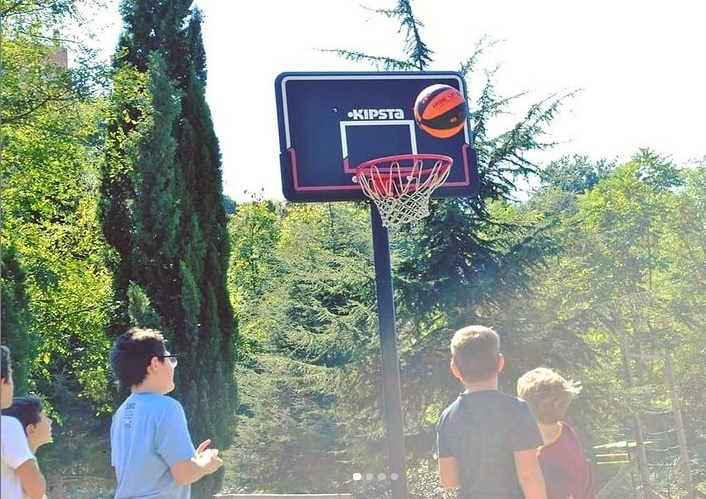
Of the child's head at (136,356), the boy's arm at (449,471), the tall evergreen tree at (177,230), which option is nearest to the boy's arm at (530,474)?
the boy's arm at (449,471)

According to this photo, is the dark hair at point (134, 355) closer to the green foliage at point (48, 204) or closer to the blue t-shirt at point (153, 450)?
the blue t-shirt at point (153, 450)

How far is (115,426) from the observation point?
3545mm

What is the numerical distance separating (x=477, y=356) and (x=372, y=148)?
380 centimetres

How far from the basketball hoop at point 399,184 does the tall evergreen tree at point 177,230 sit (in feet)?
16.9

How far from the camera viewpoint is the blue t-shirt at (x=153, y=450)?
335 centimetres

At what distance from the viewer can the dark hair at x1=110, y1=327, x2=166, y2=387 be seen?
347 centimetres

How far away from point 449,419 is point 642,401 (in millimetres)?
11330

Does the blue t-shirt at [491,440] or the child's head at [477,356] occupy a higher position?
the child's head at [477,356]

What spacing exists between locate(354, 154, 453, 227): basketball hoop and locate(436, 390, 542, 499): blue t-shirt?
326 centimetres

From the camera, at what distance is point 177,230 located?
11531 millimetres

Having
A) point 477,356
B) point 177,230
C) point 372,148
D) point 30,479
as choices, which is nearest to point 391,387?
point 372,148

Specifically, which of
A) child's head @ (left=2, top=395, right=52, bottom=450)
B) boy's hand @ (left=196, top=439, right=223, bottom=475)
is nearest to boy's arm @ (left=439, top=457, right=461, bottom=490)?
boy's hand @ (left=196, top=439, right=223, bottom=475)

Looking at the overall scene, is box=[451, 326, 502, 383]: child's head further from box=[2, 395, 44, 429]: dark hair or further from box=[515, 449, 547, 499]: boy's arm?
box=[2, 395, 44, 429]: dark hair

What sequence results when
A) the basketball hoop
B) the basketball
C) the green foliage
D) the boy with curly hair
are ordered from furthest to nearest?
1. the green foliage
2. the basketball
3. the basketball hoop
4. the boy with curly hair
